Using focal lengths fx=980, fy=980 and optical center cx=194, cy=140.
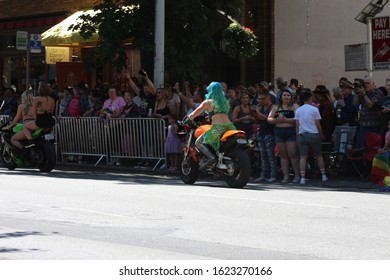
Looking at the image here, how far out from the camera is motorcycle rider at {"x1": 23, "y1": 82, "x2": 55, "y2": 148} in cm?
2167

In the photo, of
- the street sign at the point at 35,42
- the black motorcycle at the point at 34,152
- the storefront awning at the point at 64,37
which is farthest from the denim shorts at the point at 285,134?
the street sign at the point at 35,42

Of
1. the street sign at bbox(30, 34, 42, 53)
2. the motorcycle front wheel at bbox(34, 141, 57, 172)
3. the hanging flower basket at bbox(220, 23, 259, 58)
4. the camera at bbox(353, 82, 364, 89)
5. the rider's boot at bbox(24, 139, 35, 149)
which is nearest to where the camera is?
the camera at bbox(353, 82, 364, 89)

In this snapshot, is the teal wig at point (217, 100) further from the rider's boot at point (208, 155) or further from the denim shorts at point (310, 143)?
the denim shorts at point (310, 143)

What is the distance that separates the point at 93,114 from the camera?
25078 millimetres

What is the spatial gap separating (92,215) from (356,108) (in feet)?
28.8

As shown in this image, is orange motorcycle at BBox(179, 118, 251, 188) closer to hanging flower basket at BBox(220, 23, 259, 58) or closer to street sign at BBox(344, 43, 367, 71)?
street sign at BBox(344, 43, 367, 71)

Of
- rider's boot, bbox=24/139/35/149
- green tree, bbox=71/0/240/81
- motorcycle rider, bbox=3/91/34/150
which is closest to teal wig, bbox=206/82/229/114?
rider's boot, bbox=24/139/35/149

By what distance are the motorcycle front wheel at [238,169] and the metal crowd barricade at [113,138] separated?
16.5 ft

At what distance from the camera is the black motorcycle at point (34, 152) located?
2169cm

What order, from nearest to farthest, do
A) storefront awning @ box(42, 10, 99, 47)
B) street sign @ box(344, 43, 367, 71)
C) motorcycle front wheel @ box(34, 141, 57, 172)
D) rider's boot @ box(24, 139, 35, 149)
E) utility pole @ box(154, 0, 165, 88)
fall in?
street sign @ box(344, 43, 367, 71) < motorcycle front wheel @ box(34, 141, 57, 172) < rider's boot @ box(24, 139, 35, 149) < utility pole @ box(154, 0, 165, 88) < storefront awning @ box(42, 10, 99, 47)

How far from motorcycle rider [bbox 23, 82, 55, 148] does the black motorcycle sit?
112mm

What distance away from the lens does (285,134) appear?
65.2 ft

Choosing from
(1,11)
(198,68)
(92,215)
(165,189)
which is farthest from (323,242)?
(1,11)
